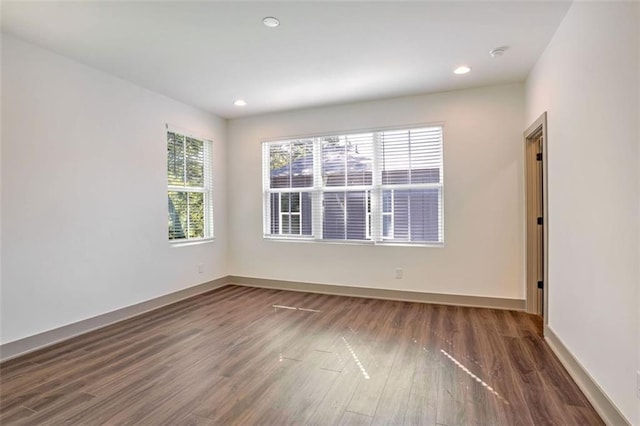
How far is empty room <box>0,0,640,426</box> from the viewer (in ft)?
6.61

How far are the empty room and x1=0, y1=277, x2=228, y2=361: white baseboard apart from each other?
0.02m

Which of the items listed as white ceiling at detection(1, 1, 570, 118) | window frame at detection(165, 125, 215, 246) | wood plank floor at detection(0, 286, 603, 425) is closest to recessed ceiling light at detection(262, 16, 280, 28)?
white ceiling at detection(1, 1, 570, 118)

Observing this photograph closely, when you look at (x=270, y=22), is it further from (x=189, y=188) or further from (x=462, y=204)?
(x=462, y=204)

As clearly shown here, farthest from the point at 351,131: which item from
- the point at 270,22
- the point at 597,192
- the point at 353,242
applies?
the point at 597,192

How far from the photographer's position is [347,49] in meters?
3.00

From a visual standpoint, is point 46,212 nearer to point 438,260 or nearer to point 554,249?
point 438,260

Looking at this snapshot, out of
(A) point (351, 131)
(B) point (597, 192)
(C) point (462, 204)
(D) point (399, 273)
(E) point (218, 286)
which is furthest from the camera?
(E) point (218, 286)

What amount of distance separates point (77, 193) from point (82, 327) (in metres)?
1.36

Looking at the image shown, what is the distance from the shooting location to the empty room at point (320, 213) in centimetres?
201

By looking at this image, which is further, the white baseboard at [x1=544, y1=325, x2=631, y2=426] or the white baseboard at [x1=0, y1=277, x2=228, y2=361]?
the white baseboard at [x1=0, y1=277, x2=228, y2=361]

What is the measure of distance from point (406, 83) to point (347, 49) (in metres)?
1.17

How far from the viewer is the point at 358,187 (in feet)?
15.2

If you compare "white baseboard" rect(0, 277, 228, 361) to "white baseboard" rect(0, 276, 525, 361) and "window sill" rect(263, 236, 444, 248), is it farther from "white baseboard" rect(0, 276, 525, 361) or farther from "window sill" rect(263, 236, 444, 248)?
"window sill" rect(263, 236, 444, 248)

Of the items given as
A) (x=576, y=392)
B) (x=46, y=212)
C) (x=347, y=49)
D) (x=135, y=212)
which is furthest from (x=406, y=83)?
(x=46, y=212)
